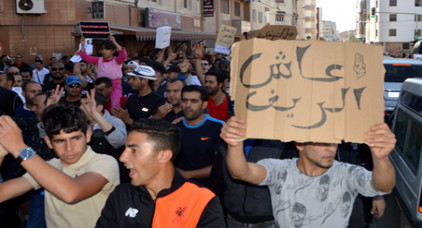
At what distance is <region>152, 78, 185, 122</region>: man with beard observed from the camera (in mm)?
5695

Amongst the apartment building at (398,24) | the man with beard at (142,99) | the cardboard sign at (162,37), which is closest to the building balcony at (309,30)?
the apartment building at (398,24)

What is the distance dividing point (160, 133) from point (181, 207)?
0.53 metres

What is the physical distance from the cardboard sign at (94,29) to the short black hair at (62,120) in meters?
8.10

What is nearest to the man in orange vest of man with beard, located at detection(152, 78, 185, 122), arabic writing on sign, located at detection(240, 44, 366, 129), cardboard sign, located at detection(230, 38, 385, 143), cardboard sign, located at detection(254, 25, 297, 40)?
cardboard sign, located at detection(230, 38, 385, 143)

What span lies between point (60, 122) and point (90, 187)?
0.58 meters

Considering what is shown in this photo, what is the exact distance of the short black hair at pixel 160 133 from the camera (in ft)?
9.24

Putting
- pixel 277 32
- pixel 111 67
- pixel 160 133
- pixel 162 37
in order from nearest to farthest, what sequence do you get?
1. pixel 160 133
2. pixel 277 32
3. pixel 111 67
4. pixel 162 37

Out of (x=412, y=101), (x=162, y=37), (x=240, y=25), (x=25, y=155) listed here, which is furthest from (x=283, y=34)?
(x=240, y=25)

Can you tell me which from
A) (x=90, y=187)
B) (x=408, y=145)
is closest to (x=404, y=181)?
(x=408, y=145)

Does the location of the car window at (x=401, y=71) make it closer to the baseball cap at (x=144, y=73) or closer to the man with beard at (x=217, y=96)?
the man with beard at (x=217, y=96)

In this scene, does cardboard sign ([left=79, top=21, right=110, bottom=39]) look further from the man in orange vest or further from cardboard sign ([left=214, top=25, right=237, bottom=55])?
the man in orange vest

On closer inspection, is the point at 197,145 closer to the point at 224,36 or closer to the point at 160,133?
the point at 160,133

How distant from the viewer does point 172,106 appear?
5.89 metres

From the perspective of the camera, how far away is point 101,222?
266cm
